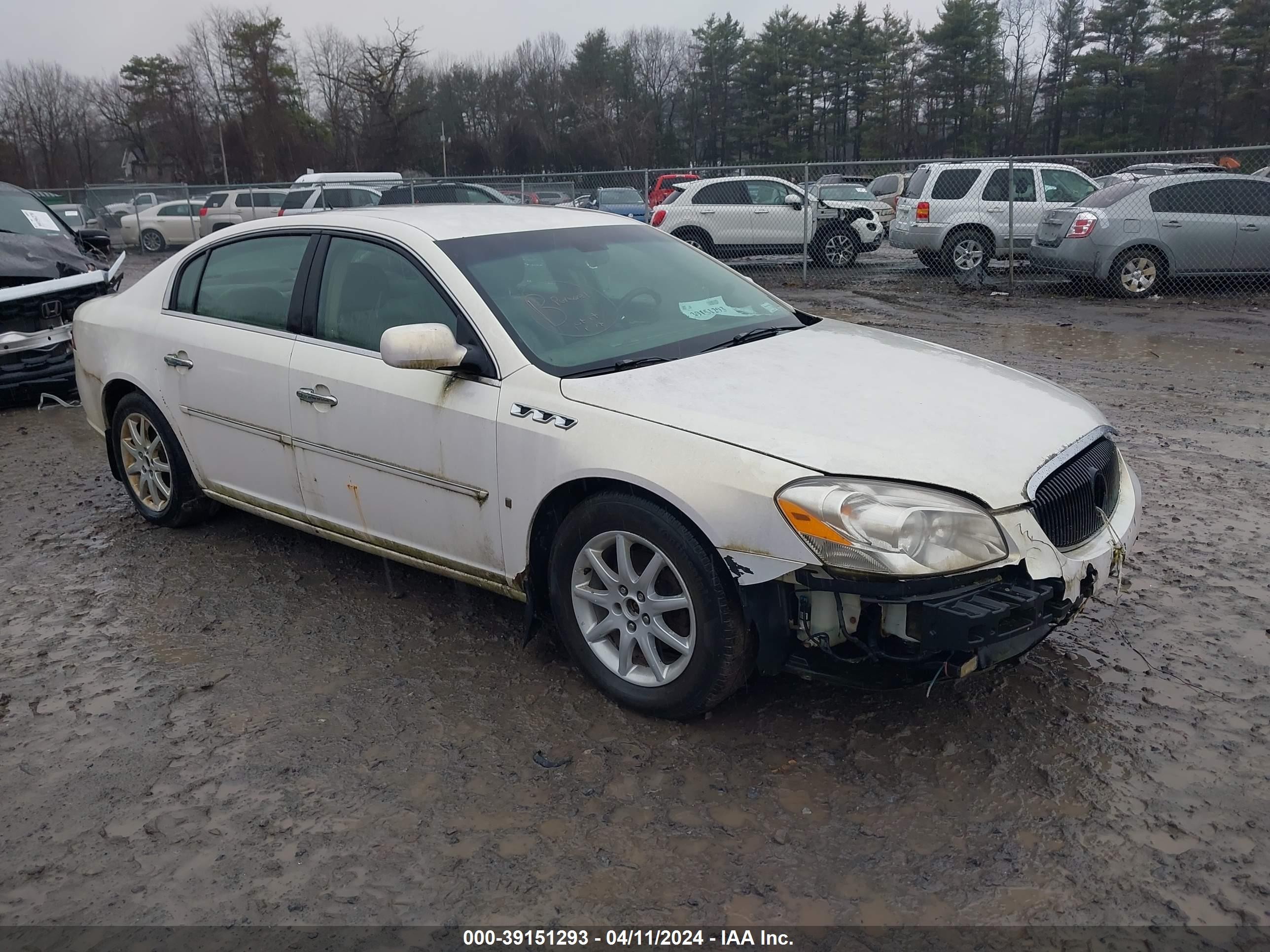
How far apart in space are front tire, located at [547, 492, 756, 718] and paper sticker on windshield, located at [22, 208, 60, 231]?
8.19m

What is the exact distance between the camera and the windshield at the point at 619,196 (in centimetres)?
2134

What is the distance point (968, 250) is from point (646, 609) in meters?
13.5

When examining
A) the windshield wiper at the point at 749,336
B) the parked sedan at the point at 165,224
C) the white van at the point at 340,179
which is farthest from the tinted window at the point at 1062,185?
the parked sedan at the point at 165,224

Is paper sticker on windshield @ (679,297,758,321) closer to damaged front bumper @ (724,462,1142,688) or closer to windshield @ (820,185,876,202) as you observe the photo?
damaged front bumper @ (724,462,1142,688)

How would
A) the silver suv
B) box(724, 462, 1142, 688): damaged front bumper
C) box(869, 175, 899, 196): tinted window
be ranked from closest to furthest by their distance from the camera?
box(724, 462, 1142, 688): damaged front bumper, the silver suv, box(869, 175, 899, 196): tinted window

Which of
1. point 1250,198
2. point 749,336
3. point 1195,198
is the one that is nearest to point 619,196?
point 1195,198

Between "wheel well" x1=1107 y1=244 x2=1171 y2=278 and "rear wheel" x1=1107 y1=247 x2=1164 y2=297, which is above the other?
"wheel well" x1=1107 y1=244 x2=1171 y2=278

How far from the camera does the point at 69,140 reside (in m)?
70.5

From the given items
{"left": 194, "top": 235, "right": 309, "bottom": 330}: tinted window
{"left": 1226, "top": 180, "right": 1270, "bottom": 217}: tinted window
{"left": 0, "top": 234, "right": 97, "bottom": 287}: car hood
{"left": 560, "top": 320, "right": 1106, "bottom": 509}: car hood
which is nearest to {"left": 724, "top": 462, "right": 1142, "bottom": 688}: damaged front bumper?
{"left": 560, "top": 320, "right": 1106, "bottom": 509}: car hood

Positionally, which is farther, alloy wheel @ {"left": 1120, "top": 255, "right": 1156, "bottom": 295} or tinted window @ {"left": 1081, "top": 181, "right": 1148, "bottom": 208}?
alloy wheel @ {"left": 1120, "top": 255, "right": 1156, "bottom": 295}

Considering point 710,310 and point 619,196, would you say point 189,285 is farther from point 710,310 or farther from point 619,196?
point 619,196

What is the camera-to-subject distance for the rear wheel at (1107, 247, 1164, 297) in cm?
1325

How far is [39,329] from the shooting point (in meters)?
8.27

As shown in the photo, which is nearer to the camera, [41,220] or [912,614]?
[912,614]
